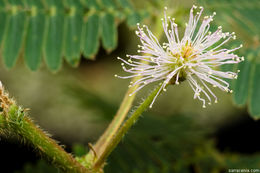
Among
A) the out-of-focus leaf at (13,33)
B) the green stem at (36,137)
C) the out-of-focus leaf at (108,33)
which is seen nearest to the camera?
the green stem at (36,137)

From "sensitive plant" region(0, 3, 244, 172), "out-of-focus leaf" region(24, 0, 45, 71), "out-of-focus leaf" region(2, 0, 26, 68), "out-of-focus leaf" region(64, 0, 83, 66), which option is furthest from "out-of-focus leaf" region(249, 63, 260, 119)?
"out-of-focus leaf" region(2, 0, 26, 68)

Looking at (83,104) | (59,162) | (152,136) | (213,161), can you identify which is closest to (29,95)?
(83,104)

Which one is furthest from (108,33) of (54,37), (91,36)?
(54,37)

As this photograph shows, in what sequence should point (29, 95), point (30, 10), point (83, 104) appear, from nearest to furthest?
point (30, 10) → point (83, 104) → point (29, 95)

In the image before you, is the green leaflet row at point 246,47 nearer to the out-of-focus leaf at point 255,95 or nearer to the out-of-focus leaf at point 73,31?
the out-of-focus leaf at point 255,95

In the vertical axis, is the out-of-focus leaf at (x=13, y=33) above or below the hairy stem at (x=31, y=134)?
above

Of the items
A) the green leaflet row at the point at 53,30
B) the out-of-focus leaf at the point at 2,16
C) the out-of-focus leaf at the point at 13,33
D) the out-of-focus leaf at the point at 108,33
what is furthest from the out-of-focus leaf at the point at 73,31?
the out-of-focus leaf at the point at 2,16

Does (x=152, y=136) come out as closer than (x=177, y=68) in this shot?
No

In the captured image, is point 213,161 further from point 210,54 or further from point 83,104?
point 210,54
